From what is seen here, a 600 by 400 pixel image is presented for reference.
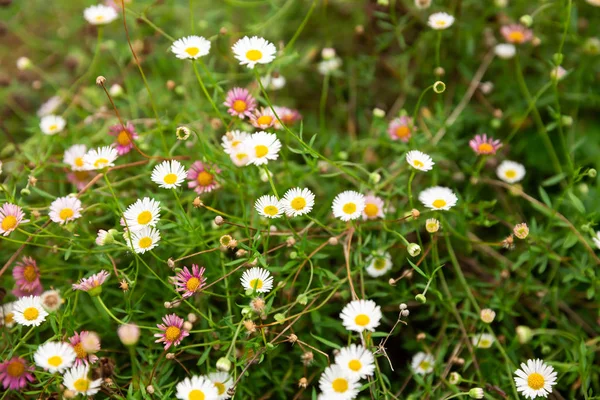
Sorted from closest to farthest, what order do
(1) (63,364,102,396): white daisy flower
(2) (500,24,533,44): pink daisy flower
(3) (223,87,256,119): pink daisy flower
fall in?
1. (1) (63,364,102,396): white daisy flower
2. (3) (223,87,256,119): pink daisy flower
3. (2) (500,24,533,44): pink daisy flower

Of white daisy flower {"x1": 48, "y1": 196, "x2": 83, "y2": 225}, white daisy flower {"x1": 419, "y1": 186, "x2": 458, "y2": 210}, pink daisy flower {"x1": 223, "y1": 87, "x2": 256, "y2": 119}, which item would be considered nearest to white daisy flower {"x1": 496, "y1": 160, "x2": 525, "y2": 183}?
white daisy flower {"x1": 419, "y1": 186, "x2": 458, "y2": 210}

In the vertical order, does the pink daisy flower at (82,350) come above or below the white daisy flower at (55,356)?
above

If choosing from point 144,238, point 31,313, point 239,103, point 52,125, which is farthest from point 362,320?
point 52,125

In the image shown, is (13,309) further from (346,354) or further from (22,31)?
(22,31)

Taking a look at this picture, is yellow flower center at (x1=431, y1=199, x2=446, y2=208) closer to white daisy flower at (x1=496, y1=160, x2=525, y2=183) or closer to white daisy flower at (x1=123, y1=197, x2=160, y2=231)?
white daisy flower at (x1=496, y1=160, x2=525, y2=183)

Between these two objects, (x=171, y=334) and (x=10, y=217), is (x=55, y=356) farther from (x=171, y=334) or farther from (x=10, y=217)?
(x=10, y=217)

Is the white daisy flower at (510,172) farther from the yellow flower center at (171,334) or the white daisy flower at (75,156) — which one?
the white daisy flower at (75,156)

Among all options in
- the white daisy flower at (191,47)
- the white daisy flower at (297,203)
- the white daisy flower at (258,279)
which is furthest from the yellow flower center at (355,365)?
the white daisy flower at (191,47)
